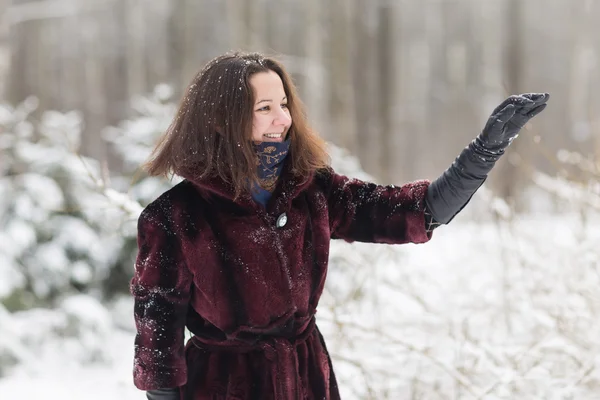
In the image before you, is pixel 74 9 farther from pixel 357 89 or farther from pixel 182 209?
pixel 182 209

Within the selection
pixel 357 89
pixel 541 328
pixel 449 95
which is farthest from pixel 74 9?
pixel 541 328

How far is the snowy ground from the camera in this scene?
3064 mm

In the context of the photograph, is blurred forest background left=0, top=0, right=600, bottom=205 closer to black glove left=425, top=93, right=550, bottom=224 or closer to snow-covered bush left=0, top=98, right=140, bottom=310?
snow-covered bush left=0, top=98, right=140, bottom=310

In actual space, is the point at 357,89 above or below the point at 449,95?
below

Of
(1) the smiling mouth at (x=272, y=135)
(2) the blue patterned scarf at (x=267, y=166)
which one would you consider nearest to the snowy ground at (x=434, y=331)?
(2) the blue patterned scarf at (x=267, y=166)

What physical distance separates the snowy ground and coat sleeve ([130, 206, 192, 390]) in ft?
4.40

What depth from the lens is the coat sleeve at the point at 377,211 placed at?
1.88m

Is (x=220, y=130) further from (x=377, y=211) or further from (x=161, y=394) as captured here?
(x=161, y=394)

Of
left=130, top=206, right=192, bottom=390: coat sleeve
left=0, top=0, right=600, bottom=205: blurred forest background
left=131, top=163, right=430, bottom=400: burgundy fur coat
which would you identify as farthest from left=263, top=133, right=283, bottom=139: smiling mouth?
left=0, top=0, right=600, bottom=205: blurred forest background

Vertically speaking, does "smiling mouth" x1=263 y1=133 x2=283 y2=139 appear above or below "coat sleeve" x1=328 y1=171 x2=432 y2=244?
above

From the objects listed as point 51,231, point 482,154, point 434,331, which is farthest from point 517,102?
point 51,231

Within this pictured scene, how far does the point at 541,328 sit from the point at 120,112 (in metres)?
18.1

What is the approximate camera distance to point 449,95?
21.5 meters

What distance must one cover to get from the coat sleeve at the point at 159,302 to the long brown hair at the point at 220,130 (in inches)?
7.5
